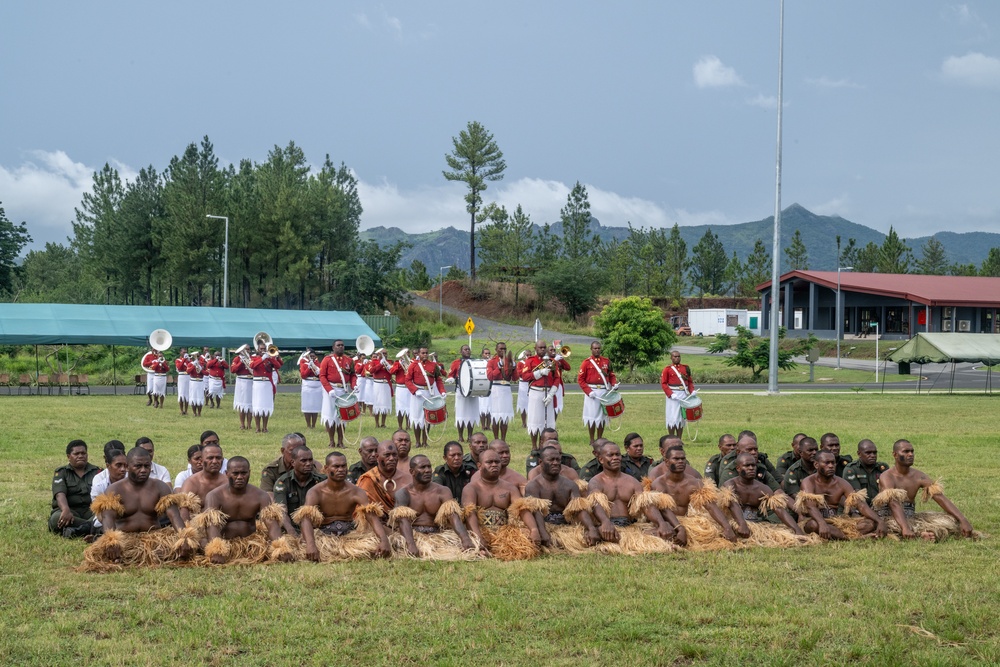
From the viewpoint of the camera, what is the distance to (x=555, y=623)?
21.9 feet

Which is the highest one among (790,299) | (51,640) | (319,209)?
(319,209)

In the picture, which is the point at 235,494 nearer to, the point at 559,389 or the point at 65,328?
the point at 559,389

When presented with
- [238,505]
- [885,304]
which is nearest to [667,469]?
[238,505]

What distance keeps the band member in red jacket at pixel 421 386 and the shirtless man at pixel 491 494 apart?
A: 9170mm

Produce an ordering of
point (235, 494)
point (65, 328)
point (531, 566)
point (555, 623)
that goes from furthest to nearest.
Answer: point (65, 328), point (235, 494), point (531, 566), point (555, 623)

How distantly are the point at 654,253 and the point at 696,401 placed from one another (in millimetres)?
88147

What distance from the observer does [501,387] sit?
1914 centimetres

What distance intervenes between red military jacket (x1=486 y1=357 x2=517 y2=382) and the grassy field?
957 cm

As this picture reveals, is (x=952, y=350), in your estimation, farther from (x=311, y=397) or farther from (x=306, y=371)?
(x=306, y=371)

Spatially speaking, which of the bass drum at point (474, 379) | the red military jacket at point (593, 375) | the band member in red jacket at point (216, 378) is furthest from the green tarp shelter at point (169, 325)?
the red military jacket at point (593, 375)

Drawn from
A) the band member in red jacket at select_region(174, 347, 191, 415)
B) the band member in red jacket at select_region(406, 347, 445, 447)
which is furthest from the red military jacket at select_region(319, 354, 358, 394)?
the band member in red jacket at select_region(174, 347, 191, 415)

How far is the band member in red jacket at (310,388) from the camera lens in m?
20.9

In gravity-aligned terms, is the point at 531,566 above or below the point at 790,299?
below

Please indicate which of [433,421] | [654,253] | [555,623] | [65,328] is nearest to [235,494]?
[555,623]
